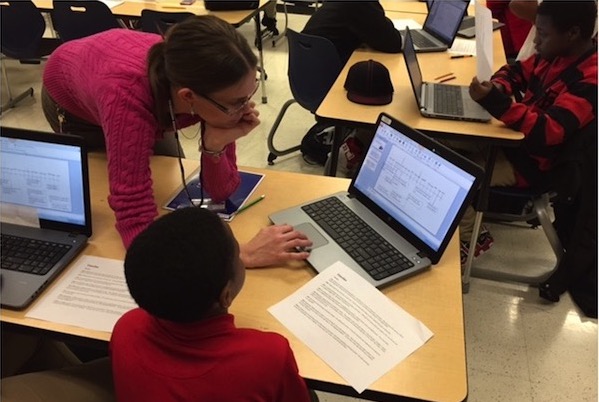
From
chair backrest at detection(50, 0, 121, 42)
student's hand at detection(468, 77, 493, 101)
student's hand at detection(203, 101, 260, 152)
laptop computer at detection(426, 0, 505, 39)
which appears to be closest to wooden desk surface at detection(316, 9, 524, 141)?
student's hand at detection(468, 77, 493, 101)

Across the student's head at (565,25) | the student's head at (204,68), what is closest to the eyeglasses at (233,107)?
the student's head at (204,68)

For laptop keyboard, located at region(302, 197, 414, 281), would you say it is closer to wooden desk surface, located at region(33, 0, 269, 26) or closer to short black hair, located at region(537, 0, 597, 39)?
short black hair, located at region(537, 0, 597, 39)

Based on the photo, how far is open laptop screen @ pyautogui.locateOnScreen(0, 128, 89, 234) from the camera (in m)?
1.22

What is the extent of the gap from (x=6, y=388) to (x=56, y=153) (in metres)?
0.50

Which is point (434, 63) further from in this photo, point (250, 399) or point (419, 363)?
point (250, 399)

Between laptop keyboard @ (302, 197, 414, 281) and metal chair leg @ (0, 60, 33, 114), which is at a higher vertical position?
laptop keyboard @ (302, 197, 414, 281)

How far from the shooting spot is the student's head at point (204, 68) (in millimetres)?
1181

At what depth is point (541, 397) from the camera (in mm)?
1810

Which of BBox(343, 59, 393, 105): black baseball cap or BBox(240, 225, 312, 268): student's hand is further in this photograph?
BBox(343, 59, 393, 105): black baseball cap

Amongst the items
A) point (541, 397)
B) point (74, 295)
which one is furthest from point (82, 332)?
point (541, 397)

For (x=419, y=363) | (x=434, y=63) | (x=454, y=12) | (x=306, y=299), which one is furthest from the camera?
(x=454, y=12)

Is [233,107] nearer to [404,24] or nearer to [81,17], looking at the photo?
[404,24]

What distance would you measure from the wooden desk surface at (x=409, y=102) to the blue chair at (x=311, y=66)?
111 mm

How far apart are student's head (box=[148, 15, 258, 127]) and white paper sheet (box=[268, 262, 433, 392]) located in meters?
0.47
